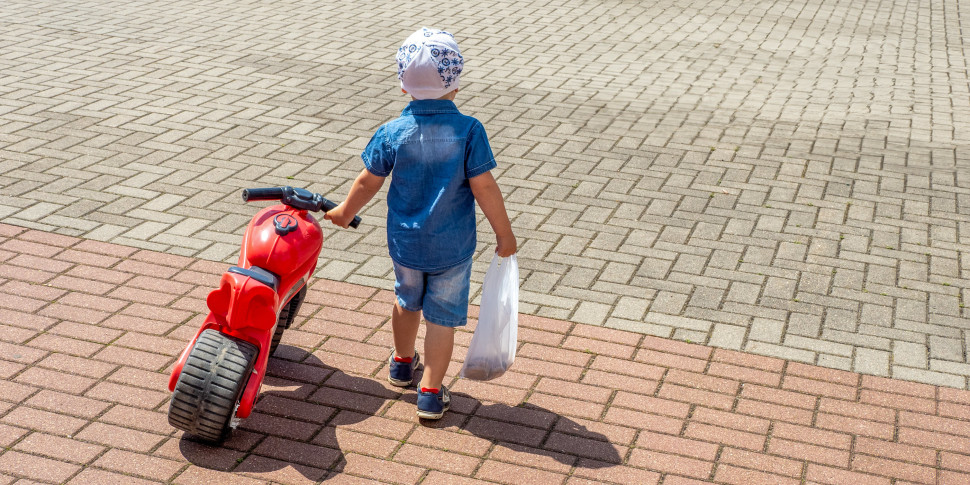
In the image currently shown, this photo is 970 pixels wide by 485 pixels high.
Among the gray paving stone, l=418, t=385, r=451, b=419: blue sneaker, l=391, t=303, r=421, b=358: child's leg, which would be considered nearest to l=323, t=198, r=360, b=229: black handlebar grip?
l=391, t=303, r=421, b=358: child's leg

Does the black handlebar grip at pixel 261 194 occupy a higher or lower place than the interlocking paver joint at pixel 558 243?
higher

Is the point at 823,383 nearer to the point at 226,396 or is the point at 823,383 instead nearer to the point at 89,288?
the point at 226,396

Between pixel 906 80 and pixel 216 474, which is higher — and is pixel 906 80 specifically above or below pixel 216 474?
below

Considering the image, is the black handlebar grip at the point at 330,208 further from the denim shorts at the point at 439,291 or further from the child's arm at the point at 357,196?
the denim shorts at the point at 439,291

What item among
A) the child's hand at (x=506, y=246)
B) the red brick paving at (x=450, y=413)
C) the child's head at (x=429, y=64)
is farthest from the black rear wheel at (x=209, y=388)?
the child's head at (x=429, y=64)

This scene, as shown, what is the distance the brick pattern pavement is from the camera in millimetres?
5016

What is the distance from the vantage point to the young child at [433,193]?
11.7 ft

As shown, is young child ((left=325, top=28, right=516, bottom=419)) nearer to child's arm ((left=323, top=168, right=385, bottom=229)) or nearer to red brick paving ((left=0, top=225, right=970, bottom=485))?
child's arm ((left=323, top=168, right=385, bottom=229))

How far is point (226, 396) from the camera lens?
135 inches

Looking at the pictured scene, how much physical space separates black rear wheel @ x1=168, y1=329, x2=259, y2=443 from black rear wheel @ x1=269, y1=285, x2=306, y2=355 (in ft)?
2.05

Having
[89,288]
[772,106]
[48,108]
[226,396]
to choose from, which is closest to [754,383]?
[226,396]

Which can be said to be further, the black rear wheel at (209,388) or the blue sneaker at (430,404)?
the blue sneaker at (430,404)

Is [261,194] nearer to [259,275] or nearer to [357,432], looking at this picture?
[259,275]

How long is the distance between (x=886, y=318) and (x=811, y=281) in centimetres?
46
